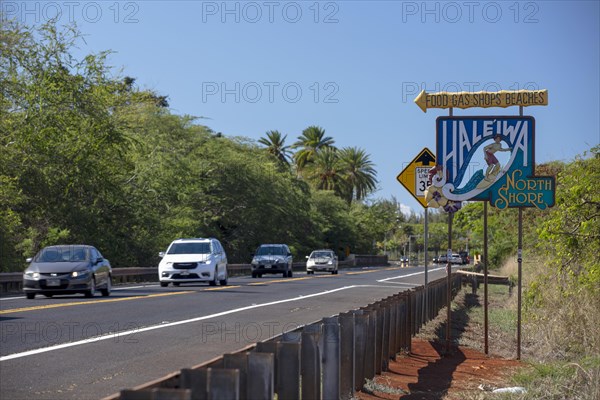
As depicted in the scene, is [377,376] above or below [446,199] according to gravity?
below

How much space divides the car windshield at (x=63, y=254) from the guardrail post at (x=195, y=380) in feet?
61.9

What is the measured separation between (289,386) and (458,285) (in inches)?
1163

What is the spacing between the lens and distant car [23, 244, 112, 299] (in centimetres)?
2311

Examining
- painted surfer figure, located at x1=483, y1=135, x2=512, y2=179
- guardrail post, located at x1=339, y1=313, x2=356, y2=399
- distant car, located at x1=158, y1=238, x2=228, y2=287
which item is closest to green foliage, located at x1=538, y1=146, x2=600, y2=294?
painted surfer figure, located at x1=483, y1=135, x2=512, y2=179

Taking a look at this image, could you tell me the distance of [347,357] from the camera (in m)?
9.56

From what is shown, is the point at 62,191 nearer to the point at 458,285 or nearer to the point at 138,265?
the point at 138,265

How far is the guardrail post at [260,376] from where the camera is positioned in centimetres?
612

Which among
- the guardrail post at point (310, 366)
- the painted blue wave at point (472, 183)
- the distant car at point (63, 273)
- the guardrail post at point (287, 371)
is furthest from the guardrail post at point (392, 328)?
the distant car at point (63, 273)

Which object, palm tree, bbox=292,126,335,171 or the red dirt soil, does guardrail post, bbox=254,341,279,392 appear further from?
palm tree, bbox=292,126,335,171

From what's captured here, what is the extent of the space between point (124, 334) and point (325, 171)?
85805 millimetres

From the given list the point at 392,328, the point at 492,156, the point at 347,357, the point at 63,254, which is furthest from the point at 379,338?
the point at 63,254

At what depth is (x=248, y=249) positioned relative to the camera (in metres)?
68.2

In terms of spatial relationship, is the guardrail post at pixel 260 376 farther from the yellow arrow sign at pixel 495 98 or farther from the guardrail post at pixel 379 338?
the yellow arrow sign at pixel 495 98

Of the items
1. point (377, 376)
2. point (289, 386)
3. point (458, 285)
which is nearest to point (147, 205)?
point (458, 285)
